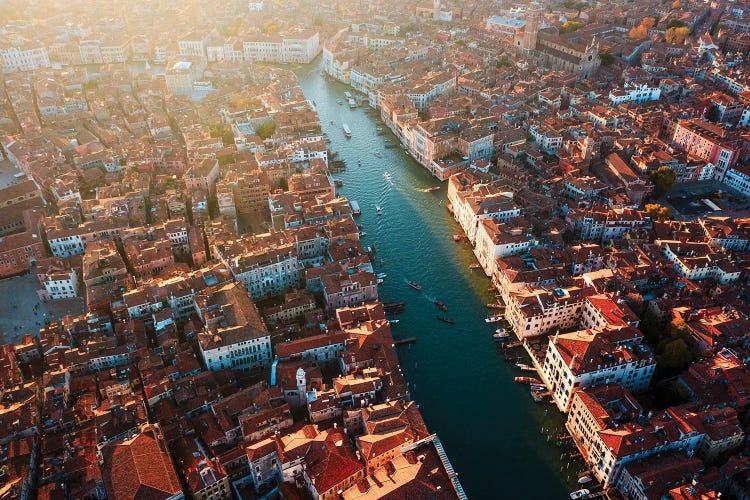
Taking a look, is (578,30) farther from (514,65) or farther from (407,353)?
(407,353)

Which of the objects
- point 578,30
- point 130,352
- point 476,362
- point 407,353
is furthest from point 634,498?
point 578,30

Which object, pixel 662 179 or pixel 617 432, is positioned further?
pixel 662 179

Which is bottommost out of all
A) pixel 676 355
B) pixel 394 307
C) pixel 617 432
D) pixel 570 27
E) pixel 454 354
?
pixel 454 354

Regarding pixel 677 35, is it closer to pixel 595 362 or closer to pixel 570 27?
pixel 570 27

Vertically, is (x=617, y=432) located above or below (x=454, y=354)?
above

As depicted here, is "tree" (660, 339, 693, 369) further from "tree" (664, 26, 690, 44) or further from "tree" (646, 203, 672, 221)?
"tree" (664, 26, 690, 44)

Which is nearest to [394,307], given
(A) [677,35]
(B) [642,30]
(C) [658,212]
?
(C) [658,212]

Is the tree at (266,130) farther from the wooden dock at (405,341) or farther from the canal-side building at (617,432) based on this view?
the canal-side building at (617,432)
